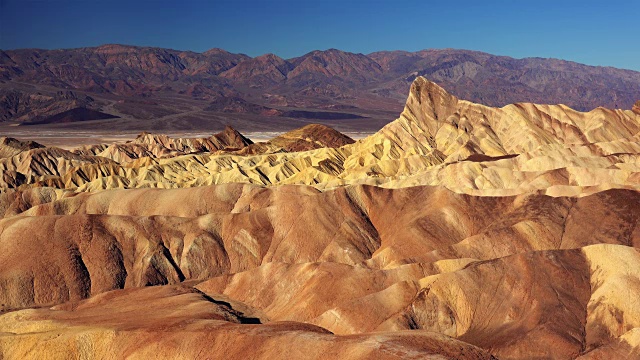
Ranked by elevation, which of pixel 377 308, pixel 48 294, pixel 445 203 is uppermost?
pixel 445 203

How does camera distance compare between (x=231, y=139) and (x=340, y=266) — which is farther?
(x=231, y=139)

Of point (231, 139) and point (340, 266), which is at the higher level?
point (340, 266)

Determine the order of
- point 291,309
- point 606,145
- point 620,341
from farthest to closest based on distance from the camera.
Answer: point 606,145 → point 291,309 → point 620,341

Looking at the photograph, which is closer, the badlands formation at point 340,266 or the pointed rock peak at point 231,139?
the badlands formation at point 340,266

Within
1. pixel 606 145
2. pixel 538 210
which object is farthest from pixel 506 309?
pixel 606 145

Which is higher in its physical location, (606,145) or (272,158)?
(606,145)

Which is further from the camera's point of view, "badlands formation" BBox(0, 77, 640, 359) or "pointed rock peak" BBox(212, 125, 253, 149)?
"pointed rock peak" BBox(212, 125, 253, 149)

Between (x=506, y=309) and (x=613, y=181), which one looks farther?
(x=613, y=181)

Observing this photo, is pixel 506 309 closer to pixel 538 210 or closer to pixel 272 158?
pixel 538 210
